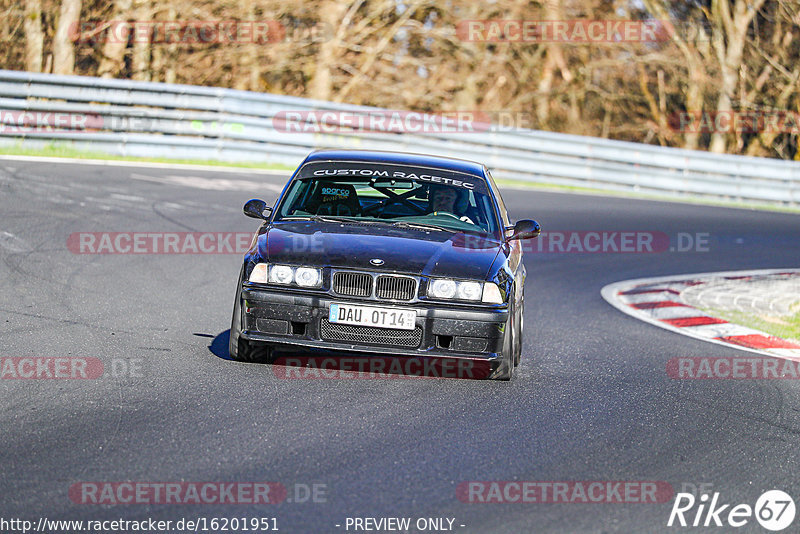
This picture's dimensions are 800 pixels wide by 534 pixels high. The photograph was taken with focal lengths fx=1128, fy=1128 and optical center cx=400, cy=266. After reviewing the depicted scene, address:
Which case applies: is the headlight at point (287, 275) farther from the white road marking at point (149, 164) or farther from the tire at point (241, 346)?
the white road marking at point (149, 164)

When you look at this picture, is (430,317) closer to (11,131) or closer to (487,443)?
(487,443)

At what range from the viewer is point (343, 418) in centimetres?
573

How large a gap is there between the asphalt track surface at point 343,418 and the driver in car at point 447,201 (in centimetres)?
114

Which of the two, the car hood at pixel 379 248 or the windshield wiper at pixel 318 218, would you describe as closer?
the car hood at pixel 379 248

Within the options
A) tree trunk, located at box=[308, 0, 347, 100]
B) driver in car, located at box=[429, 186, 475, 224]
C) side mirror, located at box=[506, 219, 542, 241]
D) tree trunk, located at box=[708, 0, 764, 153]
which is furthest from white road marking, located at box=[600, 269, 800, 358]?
tree trunk, located at box=[708, 0, 764, 153]

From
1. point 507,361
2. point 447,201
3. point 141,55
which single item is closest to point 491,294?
point 507,361

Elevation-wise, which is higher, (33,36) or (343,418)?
(33,36)

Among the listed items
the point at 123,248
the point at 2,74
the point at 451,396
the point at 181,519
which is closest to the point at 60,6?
the point at 2,74

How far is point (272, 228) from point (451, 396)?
1.75m

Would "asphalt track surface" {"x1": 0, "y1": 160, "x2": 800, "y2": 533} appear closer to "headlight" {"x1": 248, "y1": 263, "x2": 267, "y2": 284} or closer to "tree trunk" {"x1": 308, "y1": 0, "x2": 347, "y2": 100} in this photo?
"headlight" {"x1": 248, "y1": 263, "x2": 267, "y2": 284}

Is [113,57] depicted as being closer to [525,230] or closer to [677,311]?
[677,311]

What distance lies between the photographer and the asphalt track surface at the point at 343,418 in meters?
4.48

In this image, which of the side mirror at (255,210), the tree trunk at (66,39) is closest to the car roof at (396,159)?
the side mirror at (255,210)

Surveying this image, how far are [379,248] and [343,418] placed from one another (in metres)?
1.40
